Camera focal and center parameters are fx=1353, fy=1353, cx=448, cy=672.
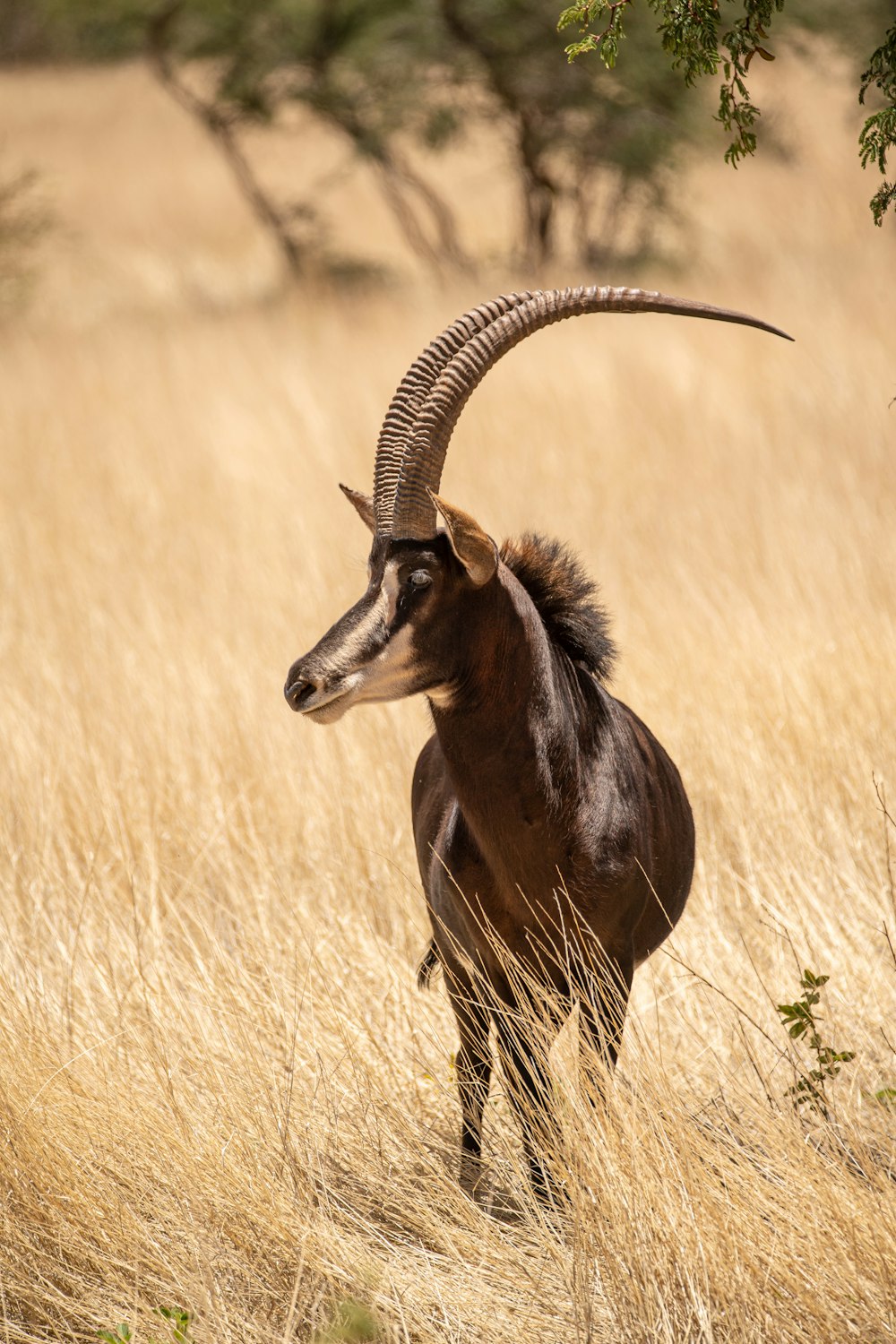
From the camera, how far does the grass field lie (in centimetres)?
272

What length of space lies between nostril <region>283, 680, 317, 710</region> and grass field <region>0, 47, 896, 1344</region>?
0.57m

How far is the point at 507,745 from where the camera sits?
2.81m

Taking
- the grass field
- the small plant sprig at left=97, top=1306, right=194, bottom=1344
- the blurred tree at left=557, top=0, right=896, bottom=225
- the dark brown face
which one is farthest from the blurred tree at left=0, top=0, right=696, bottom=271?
the small plant sprig at left=97, top=1306, right=194, bottom=1344

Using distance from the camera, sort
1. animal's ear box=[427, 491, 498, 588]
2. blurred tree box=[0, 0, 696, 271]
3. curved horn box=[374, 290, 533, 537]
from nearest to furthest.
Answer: animal's ear box=[427, 491, 498, 588]
curved horn box=[374, 290, 533, 537]
blurred tree box=[0, 0, 696, 271]

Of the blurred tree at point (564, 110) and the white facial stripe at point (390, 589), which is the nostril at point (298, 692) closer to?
the white facial stripe at point (390, 589)

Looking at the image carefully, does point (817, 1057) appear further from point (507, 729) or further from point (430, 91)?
point (430, 91)

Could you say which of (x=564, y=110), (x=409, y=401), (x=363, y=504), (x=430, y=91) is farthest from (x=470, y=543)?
(x=430, y=91)

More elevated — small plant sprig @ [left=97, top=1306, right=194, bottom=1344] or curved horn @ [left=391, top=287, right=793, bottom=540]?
curved horn @ [left=391, top=287, right=793, bottom=540]

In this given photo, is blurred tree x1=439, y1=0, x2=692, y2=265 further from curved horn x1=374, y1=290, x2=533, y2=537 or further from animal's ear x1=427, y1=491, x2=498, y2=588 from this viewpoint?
animal's ear x1=427, y1=491, x2=498, y2=588

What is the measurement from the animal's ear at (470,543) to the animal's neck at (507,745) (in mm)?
127

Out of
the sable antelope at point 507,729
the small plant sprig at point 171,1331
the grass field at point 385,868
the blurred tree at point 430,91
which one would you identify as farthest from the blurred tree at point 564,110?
the small plant sprig at point 171,1331

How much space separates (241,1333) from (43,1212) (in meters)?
0.55

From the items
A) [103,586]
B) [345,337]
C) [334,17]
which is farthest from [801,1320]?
[334,17]

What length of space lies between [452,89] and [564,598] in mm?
15278
